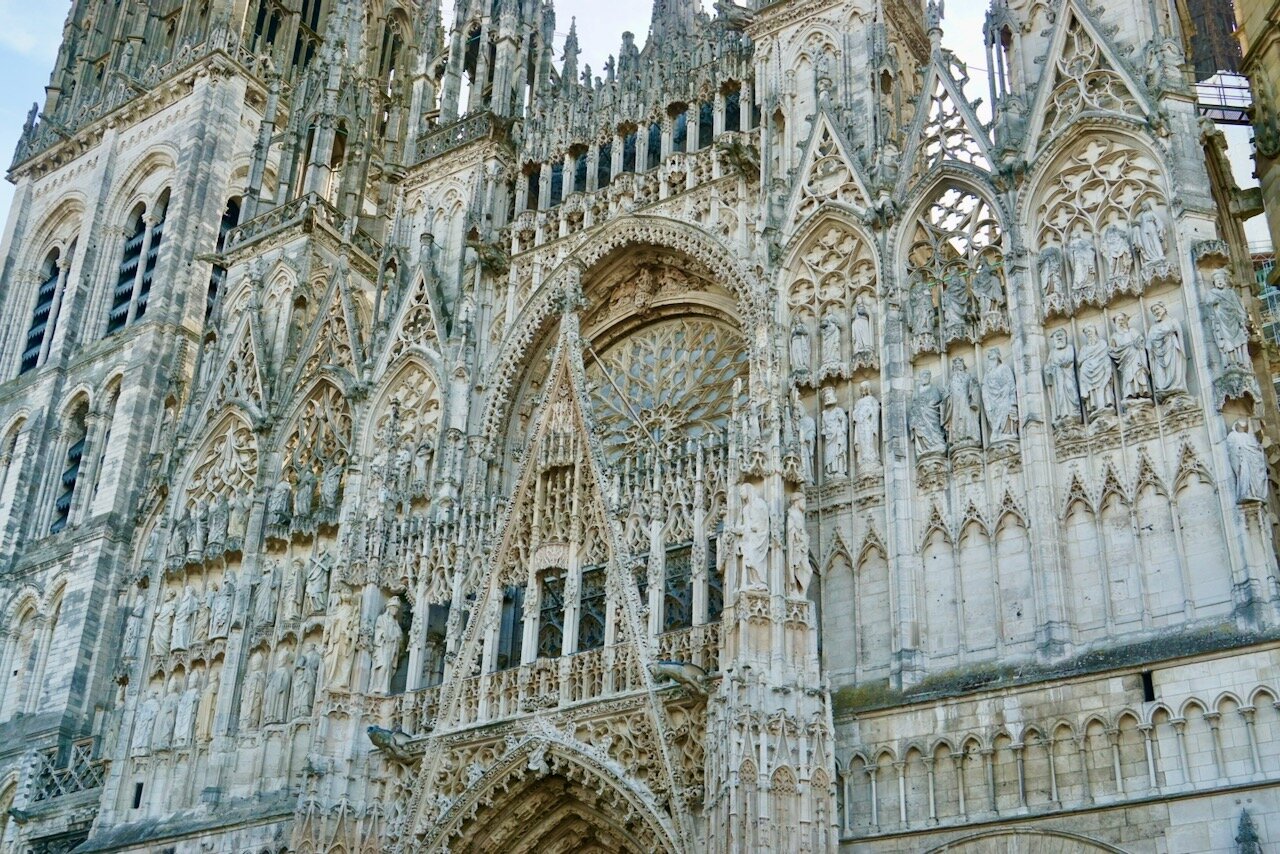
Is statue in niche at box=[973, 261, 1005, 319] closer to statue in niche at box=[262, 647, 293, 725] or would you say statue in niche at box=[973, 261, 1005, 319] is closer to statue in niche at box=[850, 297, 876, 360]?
statue in niche at box=[850, 297, 876, 360]

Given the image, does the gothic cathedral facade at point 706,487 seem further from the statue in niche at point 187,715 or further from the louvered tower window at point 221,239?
the louvered tower window at point 221,239

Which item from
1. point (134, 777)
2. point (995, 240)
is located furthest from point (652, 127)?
point (134, 777)

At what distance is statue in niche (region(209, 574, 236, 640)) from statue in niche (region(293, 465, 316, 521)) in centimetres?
169

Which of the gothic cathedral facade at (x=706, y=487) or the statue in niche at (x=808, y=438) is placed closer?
the gothic cathedral facade at (x=706, y=487)

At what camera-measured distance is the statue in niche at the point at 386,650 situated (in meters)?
20.6

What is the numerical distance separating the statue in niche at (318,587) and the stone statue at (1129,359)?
1259 centimetres

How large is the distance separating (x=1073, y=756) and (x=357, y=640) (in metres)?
10.3

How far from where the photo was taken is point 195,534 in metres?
25.8

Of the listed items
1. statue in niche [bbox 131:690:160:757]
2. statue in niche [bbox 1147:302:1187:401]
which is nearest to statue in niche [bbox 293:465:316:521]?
statue in niche [bbox 131:690:160:757]

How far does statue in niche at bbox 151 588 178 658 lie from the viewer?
2498 centimetres

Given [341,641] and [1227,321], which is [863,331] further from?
[341,641]

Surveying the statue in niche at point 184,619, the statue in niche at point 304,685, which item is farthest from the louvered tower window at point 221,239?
the statue in niche at point 304,685

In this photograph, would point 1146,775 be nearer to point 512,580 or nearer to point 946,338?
point 946,338

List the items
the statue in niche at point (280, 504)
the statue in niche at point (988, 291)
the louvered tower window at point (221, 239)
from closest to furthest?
1. the statue in niche at point (988, 291)
2. the statue in niche at point (280, 504)
3. the louvered tower window at point (221, 239)
